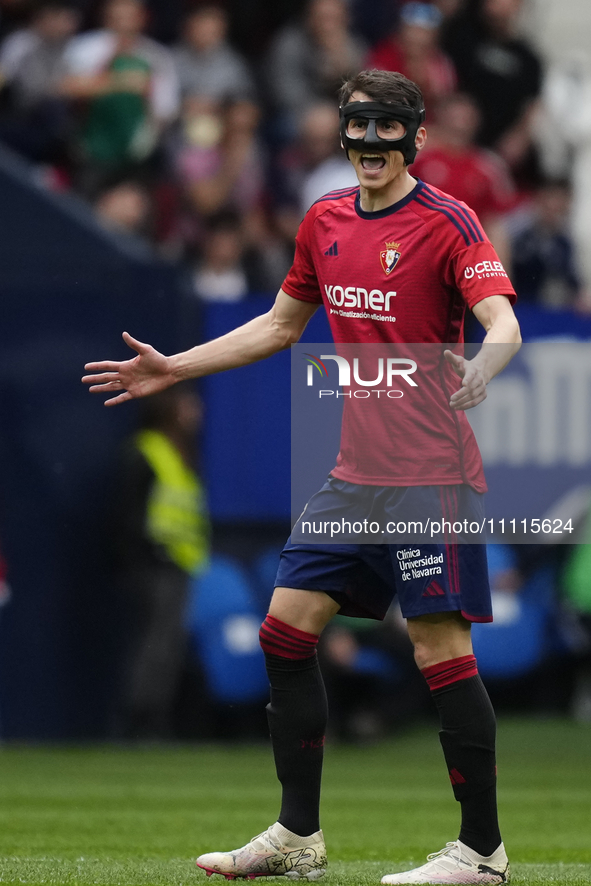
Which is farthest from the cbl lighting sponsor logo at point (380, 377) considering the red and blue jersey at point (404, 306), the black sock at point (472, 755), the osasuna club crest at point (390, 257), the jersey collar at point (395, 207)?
the black sock at point (472, 755)

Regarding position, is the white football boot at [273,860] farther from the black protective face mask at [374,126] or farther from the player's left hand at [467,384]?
the black protective face mask at [374,126]

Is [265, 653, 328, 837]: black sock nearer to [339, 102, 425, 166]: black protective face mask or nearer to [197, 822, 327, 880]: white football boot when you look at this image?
[197, 822, 327, 880]: white football boot

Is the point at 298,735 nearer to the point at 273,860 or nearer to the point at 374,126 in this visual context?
the point at 273,860

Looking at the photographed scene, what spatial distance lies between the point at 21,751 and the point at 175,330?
2.60 m

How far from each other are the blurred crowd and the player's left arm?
5671mm

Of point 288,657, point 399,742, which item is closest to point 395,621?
point 399,742

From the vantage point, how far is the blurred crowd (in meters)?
11.0

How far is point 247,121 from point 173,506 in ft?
11.5

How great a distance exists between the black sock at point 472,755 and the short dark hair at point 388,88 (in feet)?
5.30

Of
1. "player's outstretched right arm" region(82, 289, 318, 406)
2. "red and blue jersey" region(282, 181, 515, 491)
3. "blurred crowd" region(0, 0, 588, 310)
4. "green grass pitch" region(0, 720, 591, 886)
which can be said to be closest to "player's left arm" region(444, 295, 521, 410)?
"red and blue jersey" region(282, 181, 515, 491)

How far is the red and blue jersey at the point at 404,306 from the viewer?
→ 443 centimetres

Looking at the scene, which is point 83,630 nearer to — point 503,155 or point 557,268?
point 557,268

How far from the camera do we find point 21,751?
8.95 metres

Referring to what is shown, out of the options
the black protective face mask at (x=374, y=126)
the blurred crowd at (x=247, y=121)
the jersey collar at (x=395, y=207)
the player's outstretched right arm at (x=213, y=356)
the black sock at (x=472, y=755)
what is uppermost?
the blurred crowd at (x=247, y=121)
